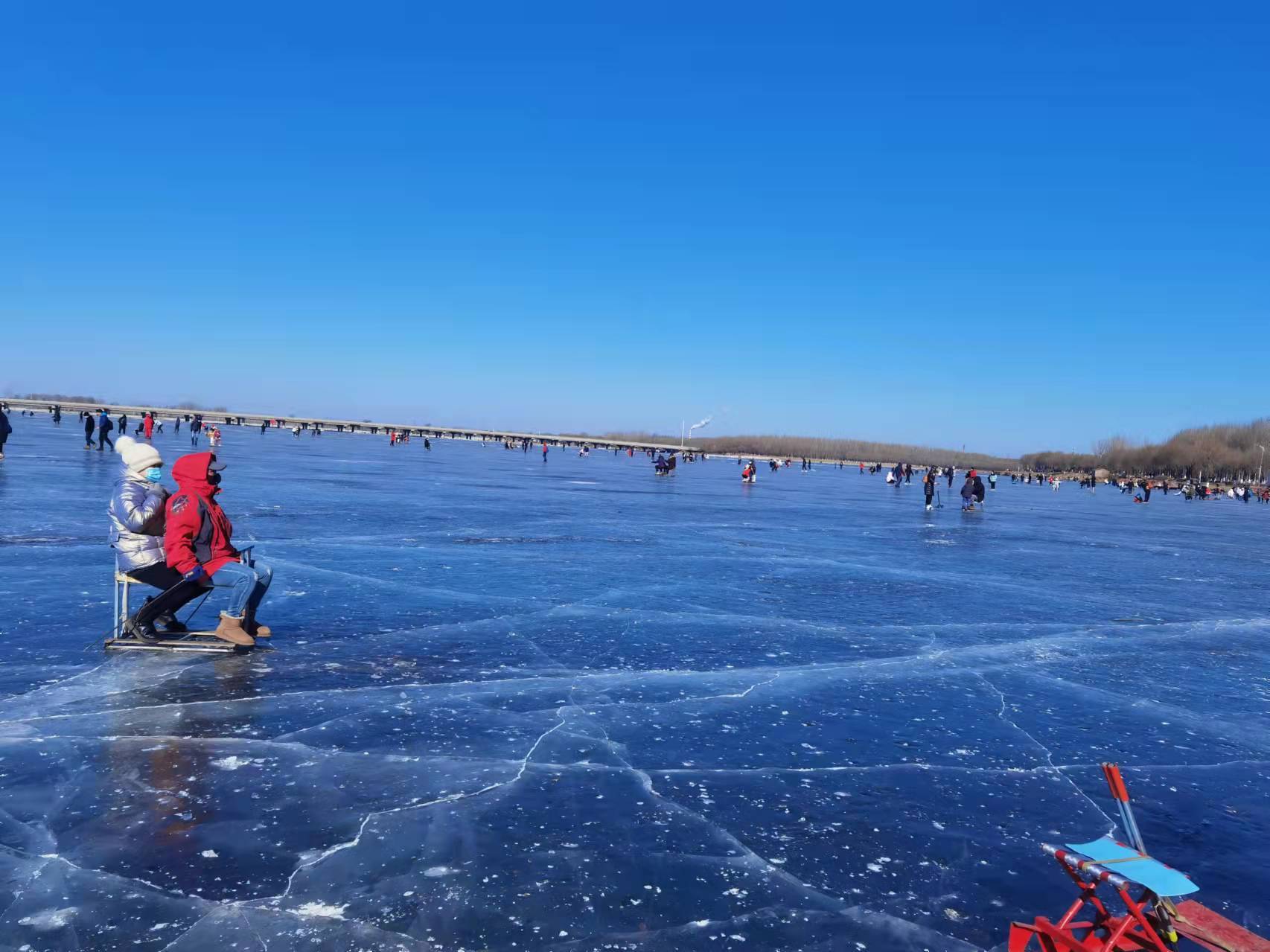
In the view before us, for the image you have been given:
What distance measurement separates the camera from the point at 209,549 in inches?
275

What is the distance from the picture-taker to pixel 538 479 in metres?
36.4

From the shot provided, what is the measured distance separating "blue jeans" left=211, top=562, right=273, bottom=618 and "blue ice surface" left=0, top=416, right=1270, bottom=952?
0.45 meters

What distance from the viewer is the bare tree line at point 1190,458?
131625mm

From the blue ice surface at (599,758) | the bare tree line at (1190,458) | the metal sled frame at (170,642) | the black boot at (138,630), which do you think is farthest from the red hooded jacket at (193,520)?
the bare tree line at (1190,458)

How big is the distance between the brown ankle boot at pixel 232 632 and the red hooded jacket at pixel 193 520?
0.41m

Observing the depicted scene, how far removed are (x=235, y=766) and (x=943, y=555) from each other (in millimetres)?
14389

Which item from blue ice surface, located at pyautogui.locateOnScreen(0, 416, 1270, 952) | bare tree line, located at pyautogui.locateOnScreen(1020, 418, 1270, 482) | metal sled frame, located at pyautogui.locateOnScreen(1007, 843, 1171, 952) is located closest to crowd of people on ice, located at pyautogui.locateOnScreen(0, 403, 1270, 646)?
blue ice surface, located at pyautogui.locateOnScreen(0, 416, 1270, 952)

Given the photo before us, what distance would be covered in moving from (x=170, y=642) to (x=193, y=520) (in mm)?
1014

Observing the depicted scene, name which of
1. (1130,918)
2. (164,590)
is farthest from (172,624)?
(1130,918)

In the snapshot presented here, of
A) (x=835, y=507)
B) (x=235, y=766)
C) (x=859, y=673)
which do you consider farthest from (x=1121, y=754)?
(x=835, y=507)

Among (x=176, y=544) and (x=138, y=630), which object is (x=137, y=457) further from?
(x=138, y=630)

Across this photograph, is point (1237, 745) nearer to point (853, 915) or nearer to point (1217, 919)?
point (1217, 919)

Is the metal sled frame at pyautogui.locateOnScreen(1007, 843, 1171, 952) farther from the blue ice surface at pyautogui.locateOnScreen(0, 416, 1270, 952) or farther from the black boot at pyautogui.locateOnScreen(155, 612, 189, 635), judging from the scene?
the black boot at pyautogui.locateOnScreen(155, 612, 189, 635)

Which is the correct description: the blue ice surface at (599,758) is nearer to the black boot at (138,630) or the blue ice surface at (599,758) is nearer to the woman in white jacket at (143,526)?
the black boot at (138,630)
